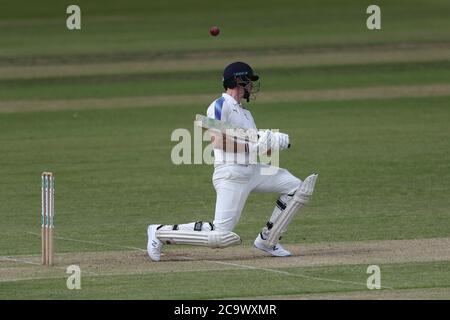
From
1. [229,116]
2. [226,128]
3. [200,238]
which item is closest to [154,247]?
[200,238]

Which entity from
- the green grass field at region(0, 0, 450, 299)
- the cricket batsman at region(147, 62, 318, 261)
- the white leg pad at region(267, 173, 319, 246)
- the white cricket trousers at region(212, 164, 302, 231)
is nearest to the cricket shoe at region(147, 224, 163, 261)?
the cricket batsman at region(147, 62, 318, 261)

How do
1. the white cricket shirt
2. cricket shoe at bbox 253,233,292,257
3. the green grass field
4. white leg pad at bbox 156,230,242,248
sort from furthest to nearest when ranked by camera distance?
1. cricket shoe at bbox 253,233,292,257
2. the white cricket shirt
3. white leg pad at bbox 156,230,242,248
4. the green grass field

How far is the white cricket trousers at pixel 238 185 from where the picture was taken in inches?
535

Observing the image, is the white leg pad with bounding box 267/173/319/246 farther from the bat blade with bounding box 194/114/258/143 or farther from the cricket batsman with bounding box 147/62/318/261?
the bat blade with bounding box 194/114/258/143

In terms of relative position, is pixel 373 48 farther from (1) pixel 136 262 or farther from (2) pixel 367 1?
(1) pixel 136 262

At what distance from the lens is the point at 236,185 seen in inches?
539

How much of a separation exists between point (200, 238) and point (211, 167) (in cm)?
916

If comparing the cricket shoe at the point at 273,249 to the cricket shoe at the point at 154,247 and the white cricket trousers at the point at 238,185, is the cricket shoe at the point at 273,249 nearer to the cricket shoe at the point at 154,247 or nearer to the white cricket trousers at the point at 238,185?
the white cricket trousers at the point at 238,185

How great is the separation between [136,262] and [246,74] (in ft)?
7.49

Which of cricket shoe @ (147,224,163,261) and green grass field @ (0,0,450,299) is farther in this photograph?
cricket shoe @ (147,224,163,261)

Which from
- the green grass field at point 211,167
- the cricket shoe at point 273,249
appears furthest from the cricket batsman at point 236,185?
the green grass field at point 211,167

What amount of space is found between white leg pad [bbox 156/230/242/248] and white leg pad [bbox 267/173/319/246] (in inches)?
16.7

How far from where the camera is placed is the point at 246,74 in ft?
45.3

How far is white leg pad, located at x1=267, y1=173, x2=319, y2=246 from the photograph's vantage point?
45.2 ft
